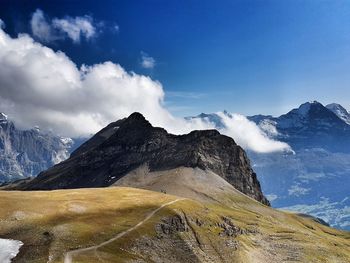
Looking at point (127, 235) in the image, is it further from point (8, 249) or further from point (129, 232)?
point (8, 249)

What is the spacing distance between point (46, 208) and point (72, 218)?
1075cm

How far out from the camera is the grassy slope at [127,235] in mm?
125550

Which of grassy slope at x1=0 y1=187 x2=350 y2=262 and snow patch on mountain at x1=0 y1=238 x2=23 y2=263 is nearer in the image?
snow patch on mountain at x1=0 y1=238 x2=23 y2=263

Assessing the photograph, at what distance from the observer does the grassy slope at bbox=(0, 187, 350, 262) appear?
126 m

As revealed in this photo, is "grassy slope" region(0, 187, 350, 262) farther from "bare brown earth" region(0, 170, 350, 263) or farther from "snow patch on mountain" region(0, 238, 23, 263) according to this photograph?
"snow patch on mountain" region(0, 238, 23, 263)

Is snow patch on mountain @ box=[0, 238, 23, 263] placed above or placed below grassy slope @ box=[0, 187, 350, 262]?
below

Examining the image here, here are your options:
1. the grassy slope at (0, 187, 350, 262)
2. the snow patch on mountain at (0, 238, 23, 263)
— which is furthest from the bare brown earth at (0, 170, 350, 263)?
the snow patch on mountain at (0, 238, 23, 263)

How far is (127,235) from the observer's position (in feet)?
461

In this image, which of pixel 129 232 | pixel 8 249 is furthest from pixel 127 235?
pixel 8 249

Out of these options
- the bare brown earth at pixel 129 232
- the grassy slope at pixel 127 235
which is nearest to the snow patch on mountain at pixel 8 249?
the bare brown earth at pixel 129 232

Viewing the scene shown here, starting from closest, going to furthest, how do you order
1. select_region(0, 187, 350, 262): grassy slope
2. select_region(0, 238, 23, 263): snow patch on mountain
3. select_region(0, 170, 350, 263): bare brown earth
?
select_region(0, 238, 23, 263): snow patch on mountain, select_region(0, 170, 350, 263): bare brown earth, select_region(0, 187, 350, 262): grassy slope

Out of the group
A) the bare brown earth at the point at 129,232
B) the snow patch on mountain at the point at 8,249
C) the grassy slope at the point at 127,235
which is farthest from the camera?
the grassy slope at the point at 127,235

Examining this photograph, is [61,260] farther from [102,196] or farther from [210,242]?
[102,196]

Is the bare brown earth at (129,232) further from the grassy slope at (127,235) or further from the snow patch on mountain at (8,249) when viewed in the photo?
the snow patch on mountain at (8,249)
